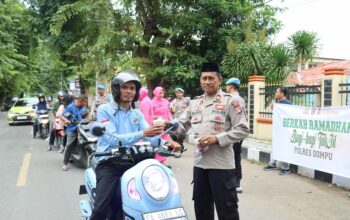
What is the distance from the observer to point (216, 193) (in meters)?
3.63

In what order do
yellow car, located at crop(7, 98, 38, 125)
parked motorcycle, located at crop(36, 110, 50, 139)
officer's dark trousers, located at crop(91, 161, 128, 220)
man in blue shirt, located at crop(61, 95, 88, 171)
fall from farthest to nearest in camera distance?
yellow car, located at crop(7, 98, 38, 125) → parked motorcycle, located at crop(36, 110, 50, 139) → man in blue shirt, located at crop(61, 95, 88, 171) → officer's dark trousers, located at crop(91, 161, 128, 220)

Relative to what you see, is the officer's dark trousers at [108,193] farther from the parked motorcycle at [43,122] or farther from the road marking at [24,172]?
the parked motorcycle at [43,122]

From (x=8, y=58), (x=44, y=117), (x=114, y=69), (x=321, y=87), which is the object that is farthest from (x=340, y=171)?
(x=8, y=58)

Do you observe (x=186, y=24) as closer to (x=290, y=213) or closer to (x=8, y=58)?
(x=290, y=213)

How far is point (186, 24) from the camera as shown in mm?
16188

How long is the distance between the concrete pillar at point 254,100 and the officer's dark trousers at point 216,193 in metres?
9.00

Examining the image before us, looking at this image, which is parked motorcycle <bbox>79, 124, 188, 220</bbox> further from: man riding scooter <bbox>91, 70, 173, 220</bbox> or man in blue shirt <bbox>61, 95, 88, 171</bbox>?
man in blue shirt <bbox>61, 95, 88, 171</bbox>

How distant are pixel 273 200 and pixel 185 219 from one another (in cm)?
367

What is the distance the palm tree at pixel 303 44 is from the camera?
51.2 feet

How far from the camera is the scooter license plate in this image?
2797 mm

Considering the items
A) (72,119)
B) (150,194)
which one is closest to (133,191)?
(150,194)

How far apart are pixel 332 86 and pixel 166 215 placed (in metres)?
7.04

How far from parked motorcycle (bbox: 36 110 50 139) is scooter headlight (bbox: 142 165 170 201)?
38.7ft

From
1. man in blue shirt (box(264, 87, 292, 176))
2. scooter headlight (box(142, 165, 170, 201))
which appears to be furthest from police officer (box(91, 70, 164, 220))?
man in blue shirt (box(264, 87, 292, 176))
